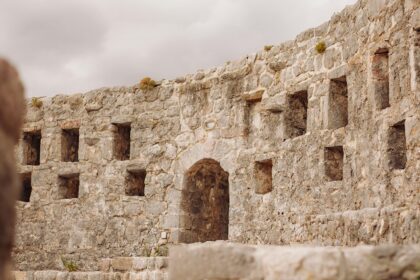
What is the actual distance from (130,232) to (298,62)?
16.3 ft

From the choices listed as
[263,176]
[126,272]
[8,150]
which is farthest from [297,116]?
[8,150]

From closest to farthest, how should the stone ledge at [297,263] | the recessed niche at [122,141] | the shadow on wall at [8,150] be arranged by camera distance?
1. the shadow on wall at [8,150]
2. the stone ledge at [297,263]
3. the recessed niche at [122,141]

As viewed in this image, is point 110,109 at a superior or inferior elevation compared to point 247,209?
superior

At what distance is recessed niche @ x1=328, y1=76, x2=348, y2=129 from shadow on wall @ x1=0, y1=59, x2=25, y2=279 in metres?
8.10

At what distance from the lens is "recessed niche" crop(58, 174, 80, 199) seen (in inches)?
615

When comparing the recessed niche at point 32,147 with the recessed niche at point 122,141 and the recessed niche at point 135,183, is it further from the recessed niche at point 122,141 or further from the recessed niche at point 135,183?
the recessed niche at point 135,183

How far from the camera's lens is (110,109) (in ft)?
50.1

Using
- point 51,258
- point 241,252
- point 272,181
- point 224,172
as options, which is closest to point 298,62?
point 272,181

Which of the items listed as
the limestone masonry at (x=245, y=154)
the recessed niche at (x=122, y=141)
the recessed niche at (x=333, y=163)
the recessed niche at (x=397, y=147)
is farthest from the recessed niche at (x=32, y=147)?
the recessed niche at (x=397, y=147)

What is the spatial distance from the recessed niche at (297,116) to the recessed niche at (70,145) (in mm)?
5526

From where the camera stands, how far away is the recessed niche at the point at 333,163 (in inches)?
429

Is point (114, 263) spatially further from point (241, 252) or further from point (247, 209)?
point (241, 252)

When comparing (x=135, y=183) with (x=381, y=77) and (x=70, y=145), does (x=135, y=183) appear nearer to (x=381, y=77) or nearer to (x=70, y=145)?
(x=70, y=145)

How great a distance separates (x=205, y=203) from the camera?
1437cm
